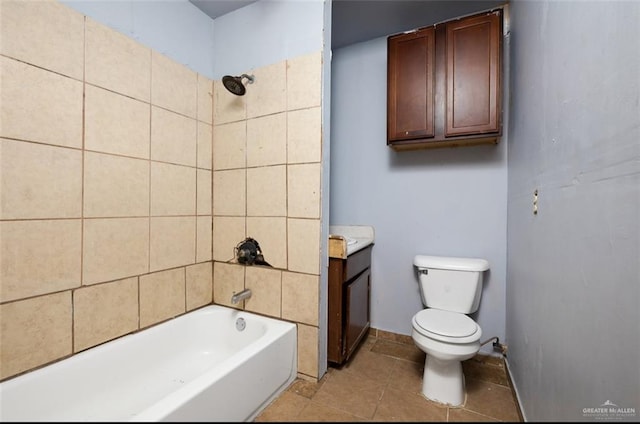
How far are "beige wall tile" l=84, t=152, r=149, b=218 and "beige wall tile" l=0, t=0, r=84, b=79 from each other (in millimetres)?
374

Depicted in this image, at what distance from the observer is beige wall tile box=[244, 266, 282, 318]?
5.21 ft

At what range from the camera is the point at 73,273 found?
3.88 feet

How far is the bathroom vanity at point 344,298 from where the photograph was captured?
5.05 ft

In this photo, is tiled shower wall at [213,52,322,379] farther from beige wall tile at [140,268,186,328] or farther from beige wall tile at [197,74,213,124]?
beige wall tile at [140,268,186,328]

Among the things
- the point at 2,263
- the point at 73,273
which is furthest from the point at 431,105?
the point at 2,263

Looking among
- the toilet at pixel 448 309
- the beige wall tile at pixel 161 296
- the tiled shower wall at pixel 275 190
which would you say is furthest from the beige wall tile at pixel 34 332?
the toilet at pixel 448 309

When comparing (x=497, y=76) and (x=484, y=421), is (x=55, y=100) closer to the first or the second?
(x=484, y=421)

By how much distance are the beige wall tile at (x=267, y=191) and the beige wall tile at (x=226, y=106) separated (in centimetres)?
36

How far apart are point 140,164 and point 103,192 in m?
0.22

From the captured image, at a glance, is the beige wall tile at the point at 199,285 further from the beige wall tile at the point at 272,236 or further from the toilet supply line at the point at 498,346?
the toilet supply line at the point at 498,346

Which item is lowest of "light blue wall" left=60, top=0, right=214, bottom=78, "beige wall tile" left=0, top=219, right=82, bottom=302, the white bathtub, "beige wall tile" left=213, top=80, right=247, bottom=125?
the white bathtub

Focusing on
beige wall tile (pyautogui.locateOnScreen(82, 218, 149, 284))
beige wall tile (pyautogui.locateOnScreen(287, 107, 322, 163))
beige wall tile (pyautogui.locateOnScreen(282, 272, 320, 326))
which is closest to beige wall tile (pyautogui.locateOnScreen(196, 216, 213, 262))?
beige wall tile (pyautogui.locateOnScreen(82, 218, 149, 284))

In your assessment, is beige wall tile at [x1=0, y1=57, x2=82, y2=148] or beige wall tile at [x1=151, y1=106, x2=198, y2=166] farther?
beige wall tile at [x1=151, y1=106, x2=198, y2=166]

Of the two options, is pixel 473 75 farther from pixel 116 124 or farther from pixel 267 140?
pixel 116 124
